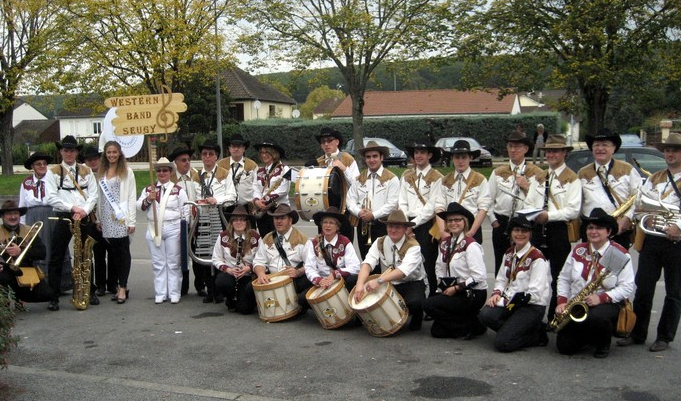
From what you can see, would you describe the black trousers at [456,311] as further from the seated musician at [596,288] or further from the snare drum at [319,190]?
the snare drum at [319,190]

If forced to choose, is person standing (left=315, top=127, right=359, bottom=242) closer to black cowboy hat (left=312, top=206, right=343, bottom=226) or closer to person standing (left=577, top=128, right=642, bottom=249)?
black cowboy hat (left=312, top=206, right=343, bottom=226)

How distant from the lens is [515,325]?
6.87 meters

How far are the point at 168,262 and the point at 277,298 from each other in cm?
183

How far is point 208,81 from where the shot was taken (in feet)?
101

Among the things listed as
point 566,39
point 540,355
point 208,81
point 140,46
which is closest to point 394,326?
point 540,355

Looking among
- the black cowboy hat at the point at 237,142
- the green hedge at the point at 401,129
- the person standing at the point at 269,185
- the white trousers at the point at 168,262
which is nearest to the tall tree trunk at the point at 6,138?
the green hedge at the point at 401,129

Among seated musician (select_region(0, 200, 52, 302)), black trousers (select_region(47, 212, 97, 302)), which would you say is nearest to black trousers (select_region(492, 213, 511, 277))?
black trousers (select_region(47, 212, 97, 302))

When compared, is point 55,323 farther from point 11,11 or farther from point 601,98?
point 11,11

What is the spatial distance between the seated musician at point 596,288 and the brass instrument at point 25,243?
5.74 metres

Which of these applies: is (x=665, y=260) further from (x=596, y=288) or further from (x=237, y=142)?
(x=237, y=142)

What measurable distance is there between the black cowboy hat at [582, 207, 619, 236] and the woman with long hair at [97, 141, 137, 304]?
5.31 m

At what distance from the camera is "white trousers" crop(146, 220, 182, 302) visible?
927 cm

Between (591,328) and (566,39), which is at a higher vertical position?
(566,39)

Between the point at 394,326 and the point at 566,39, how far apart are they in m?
17.2
